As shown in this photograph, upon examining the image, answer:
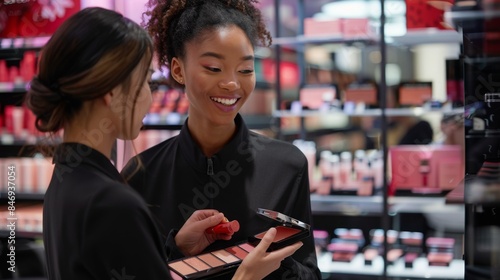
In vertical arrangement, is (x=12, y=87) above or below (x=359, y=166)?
above

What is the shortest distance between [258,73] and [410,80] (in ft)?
3.27

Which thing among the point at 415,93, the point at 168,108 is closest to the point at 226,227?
the point at 168,108

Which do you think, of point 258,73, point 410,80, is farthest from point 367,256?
point 258,73

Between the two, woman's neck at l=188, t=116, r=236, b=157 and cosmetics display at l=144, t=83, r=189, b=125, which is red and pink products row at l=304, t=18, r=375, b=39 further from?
woman's neck at l=188, t=116, r=236, b=157

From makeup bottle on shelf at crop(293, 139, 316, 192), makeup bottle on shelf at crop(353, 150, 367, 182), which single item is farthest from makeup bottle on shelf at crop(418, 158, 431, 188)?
makeup bottle on shelf at crop(293, 139, 316, 192)

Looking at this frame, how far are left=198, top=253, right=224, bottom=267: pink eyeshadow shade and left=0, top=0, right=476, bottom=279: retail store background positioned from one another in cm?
235

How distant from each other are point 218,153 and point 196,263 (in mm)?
316

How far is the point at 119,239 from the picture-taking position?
1.01 metres

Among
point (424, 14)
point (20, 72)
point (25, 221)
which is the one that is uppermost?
point (424, 14)

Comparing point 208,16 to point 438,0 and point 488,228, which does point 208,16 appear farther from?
point 438,0

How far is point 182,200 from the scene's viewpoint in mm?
1615

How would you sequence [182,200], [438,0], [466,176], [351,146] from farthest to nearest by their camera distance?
[351,146]
[438,0]
[466,176]
[182,200]

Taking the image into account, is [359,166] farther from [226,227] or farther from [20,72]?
[226,227]

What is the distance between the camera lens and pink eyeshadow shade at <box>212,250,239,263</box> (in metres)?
1.40
